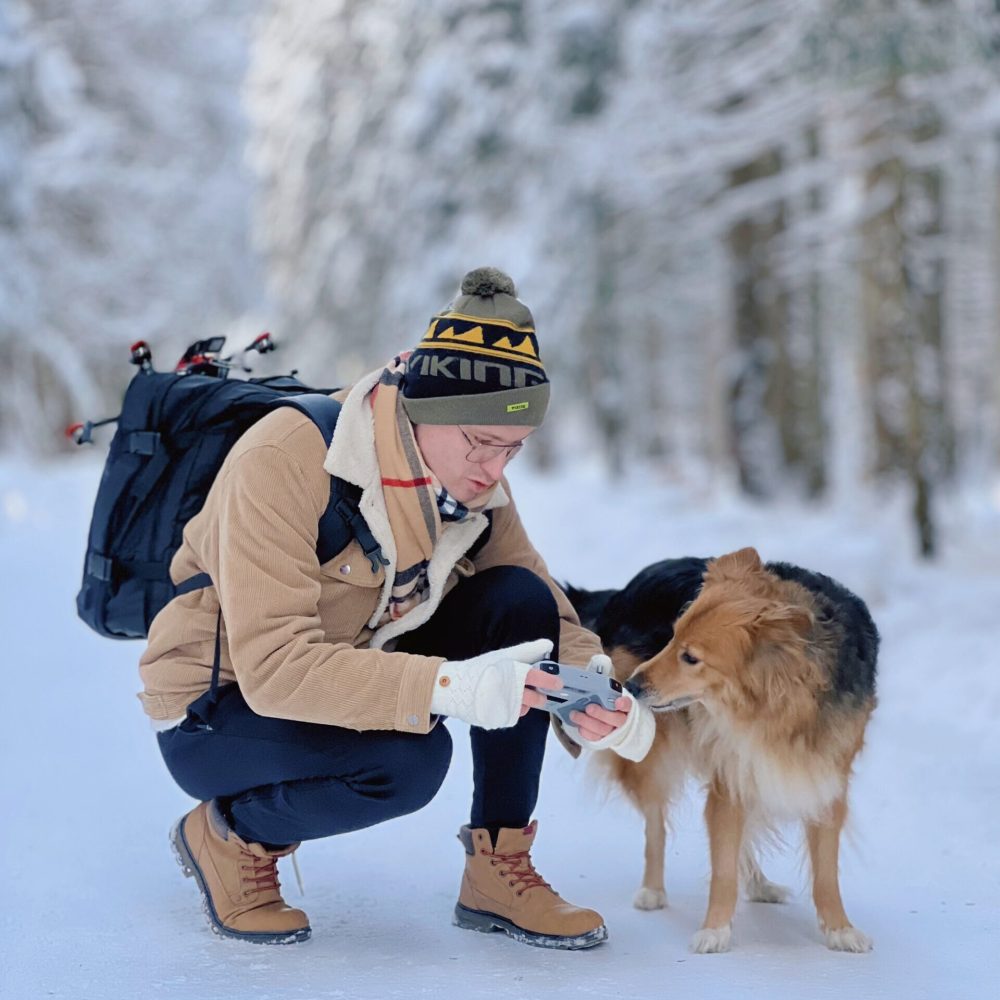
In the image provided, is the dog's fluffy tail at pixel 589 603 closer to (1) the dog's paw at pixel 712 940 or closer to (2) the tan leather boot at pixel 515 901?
(2) the tan leather boot at pixel 515 901

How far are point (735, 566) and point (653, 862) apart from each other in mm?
854

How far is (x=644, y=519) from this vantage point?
1305 centimetres

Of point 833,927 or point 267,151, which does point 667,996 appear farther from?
point 267,151

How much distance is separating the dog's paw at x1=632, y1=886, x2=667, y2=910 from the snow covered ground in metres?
0.04

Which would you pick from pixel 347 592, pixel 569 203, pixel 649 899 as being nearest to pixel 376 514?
pixel 347 592

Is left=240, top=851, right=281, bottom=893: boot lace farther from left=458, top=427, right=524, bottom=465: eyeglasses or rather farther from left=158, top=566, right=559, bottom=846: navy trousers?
left=458, top=427, right=524, bottom=465: eyeglasses

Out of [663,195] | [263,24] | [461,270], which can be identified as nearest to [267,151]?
[263,24]

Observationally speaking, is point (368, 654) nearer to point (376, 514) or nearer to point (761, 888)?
point (376, 514)

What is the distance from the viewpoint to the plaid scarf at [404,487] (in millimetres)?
2658

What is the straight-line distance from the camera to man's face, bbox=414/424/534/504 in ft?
8.71

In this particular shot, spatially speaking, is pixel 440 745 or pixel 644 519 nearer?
pixel 440 745

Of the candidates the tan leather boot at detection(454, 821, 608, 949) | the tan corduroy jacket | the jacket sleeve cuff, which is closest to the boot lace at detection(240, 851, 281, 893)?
the tan corduroy jacket

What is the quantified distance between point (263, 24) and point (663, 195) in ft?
61.7

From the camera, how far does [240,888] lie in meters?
2.79
